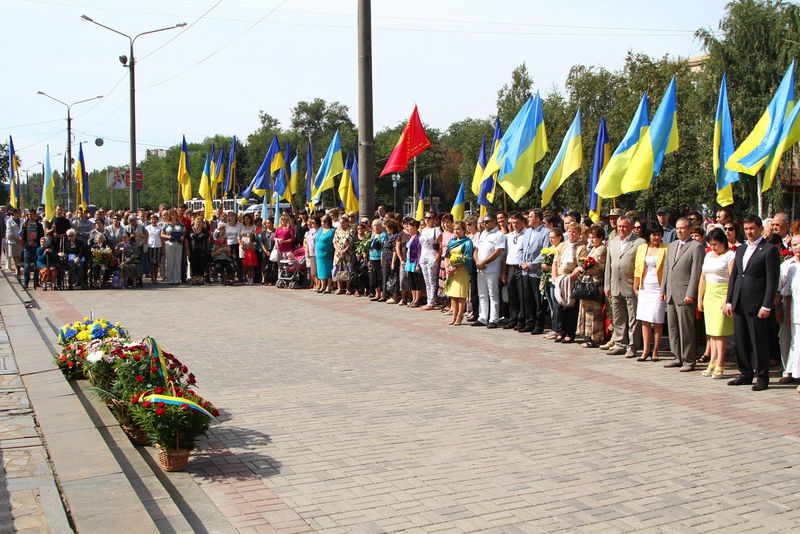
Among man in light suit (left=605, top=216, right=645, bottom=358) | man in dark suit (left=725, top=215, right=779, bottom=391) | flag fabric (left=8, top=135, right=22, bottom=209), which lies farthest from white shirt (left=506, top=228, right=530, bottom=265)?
flag fabric (left=8, top=135, right=22, bottom=209)

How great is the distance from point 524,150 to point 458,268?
8.82 ft

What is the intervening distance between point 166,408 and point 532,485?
2.68 m

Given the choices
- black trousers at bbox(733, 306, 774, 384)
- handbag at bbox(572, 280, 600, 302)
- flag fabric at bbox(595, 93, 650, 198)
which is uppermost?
flag fabric at bbox(595, 93, 650, 198)

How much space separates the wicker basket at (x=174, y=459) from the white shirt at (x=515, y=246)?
794 cm

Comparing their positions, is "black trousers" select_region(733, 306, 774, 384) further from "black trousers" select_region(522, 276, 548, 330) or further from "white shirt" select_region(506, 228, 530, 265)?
"white shirt" select_region(506, 228, 530, 265)

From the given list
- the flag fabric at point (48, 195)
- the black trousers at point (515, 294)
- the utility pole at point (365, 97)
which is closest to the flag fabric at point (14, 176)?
the flag fabric at point (48, 195)

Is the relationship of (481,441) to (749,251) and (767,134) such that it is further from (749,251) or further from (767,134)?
(767,134)

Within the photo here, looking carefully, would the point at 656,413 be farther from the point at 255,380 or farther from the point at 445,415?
the point at 255,380

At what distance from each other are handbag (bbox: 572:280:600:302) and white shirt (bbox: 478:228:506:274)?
213 centimetres

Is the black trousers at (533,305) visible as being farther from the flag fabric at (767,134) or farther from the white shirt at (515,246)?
the flag fabric at (767,134)

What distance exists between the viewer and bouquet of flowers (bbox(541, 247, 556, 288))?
39.5 feet

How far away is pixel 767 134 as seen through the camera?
37.1 feet

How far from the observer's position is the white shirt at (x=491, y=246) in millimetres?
13094

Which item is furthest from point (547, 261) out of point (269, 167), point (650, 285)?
point (269, 167)
